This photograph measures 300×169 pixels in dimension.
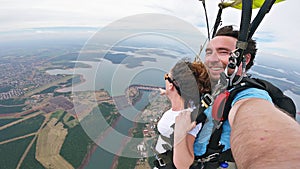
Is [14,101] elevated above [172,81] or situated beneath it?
situated beneath

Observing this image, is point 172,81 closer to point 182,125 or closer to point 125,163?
point 182,125

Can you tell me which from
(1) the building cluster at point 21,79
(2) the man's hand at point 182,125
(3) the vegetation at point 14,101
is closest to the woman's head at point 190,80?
(2) the man's hand at point 182,125

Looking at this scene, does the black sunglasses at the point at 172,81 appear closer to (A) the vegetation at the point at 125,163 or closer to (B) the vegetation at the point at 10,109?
(A) the vegetation at the point at 125,163

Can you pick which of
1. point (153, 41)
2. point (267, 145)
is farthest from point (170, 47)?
point (267, 145)

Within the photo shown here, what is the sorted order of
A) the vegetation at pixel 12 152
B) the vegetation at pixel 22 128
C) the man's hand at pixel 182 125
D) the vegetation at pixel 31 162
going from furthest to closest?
the vegetation at pixel 22 128, the vegetation at pixel 12 152, the vegetation at pixel 31 162, the man's hand at pixel 182 125

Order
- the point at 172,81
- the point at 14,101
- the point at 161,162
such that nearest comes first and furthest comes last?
the point at 172,81, the point at 161,162, the point at 14,101

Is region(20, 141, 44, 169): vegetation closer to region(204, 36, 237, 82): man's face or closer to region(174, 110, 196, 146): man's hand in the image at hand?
region(174, 110, 196, 146): man's hand

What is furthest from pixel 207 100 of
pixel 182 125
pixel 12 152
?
pixel 12 152

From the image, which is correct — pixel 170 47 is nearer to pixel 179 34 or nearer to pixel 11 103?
pixel 179 34
